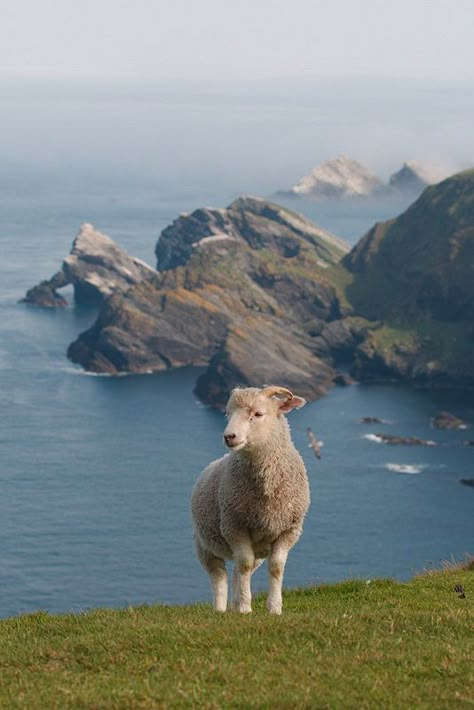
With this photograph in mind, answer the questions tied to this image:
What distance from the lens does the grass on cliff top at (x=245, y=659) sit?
576 inches

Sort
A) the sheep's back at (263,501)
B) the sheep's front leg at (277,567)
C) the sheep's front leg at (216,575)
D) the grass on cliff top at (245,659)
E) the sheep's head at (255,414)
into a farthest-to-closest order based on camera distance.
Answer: the sheep's front leg at (216,575), the sheep's back at (263,501), the sheep's front leg at (277,567), the sheep's head at (255,414), the grass on cliff top at (245,659)

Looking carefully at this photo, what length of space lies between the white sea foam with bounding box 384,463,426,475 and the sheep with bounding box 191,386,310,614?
559 feet

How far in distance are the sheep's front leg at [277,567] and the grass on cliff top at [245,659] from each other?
692 mm

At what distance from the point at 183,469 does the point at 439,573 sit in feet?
520

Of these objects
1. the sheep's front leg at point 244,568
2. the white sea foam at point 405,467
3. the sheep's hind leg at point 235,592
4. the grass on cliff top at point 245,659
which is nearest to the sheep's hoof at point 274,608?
the sheep's front leg at point 244,568

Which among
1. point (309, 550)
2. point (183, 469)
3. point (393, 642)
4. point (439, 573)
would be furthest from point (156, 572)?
point (393, 642)

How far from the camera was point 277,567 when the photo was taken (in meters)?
20.9

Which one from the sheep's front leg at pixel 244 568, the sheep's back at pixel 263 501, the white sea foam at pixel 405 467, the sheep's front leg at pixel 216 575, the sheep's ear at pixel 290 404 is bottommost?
the white sea foam at pixel 405 467

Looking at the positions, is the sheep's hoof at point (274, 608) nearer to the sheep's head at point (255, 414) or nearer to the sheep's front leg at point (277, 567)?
the sheep's front leg at point (277, 567)

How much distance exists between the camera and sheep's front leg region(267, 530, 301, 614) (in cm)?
2086

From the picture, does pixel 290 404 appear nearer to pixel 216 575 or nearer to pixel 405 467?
pixel 216 575

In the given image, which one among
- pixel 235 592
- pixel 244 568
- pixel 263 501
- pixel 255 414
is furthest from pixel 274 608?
pixel 255 414

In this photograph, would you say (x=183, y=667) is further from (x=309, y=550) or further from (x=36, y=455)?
(x=36, y=455)

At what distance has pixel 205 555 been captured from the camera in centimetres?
2272
